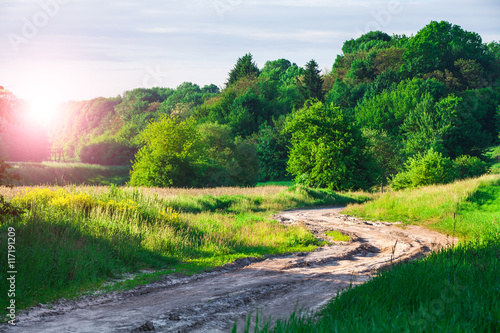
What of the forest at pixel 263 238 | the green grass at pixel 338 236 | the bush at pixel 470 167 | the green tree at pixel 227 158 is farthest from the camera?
the green tree at pixel 227 158

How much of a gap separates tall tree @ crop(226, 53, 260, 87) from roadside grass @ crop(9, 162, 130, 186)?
1607 inches

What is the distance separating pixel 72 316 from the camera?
6258mm

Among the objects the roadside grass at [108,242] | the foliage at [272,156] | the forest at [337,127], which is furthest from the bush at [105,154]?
the roadside grass at [108,242]

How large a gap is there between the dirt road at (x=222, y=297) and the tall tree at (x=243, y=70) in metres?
85.6

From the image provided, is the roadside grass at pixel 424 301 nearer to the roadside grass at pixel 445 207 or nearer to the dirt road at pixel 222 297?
the dirt road at pixel 222 297

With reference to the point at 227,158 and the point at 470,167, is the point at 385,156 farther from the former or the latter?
the point at 227,158

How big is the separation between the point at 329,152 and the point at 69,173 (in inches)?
1281

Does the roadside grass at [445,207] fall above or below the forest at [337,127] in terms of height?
below

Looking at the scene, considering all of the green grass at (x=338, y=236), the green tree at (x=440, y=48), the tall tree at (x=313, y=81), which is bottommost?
the green grass at (x=338, y=236)

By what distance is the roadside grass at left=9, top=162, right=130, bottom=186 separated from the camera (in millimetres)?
42219

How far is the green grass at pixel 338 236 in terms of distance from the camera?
15805 mm

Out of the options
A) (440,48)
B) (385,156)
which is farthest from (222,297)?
(440,48)

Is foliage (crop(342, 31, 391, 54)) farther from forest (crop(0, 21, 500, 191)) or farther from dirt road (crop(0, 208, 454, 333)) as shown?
dirt road (crop(0, 208, 454, 333))

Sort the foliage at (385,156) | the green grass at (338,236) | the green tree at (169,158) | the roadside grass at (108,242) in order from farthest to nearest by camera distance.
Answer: the foliage at (385,156), the green tree at (169,158), the green grass at (338,236), the roadside grass at (108,242)
